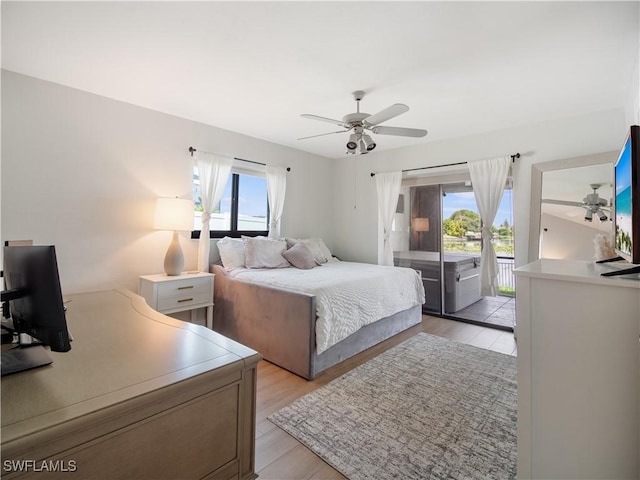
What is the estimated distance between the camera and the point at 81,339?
1.15m

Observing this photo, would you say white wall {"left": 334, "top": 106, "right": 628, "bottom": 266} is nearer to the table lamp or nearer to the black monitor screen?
the table lamp

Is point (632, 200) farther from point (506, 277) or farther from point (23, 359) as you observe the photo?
point (506, 277)

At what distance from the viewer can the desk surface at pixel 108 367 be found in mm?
682

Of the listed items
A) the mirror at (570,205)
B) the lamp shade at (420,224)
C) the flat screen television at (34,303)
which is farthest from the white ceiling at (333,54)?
the lamp shade at (420,224)

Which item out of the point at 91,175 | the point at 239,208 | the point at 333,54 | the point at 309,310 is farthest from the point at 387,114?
the point at 91,175

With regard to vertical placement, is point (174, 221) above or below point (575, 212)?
below

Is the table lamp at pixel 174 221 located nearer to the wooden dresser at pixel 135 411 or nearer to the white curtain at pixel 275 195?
the white curtain at pixel 275 195

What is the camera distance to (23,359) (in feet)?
3.07

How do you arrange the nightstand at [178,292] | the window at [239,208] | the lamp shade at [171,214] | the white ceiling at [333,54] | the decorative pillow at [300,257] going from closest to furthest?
the white ceiling at [333,54]
the nightstand at [178,292]
the lamp shade at [171,214]
the window at [239,208]
the decorative pillow at [300,257]

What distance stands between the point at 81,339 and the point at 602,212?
418cm

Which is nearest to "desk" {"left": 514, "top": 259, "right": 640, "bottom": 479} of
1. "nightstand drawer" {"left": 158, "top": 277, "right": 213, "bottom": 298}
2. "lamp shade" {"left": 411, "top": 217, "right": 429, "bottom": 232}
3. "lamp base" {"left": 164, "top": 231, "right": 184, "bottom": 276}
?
"nightstand drawer" {"left": 158, "top": 277, "right": 213, "bottom": 298}

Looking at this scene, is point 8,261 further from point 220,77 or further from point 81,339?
point 220,77

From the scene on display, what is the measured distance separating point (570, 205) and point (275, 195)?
3464 millimetres

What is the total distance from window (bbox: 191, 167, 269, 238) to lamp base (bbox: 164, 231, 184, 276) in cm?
49
